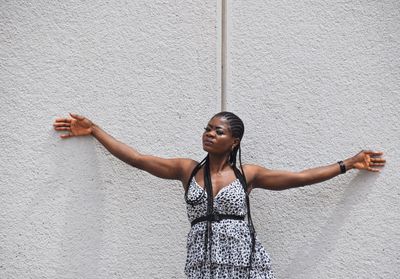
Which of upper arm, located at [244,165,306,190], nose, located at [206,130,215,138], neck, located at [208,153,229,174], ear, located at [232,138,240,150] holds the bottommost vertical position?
upper arm, located at [244,165,306,190]

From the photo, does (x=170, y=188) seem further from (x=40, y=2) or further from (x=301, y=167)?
(x=40, y=2)

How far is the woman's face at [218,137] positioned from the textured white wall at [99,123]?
0.57 meters

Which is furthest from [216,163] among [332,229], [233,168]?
[332,229]

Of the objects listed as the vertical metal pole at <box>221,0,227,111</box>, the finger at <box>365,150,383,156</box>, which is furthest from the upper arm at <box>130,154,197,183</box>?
the finger at <box>365,150,383,156</box>

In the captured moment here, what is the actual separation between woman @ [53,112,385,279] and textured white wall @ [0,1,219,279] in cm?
36

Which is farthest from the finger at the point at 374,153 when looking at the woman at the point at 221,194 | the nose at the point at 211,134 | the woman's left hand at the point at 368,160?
the nose at the point at 211,134

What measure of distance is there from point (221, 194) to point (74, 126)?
3.85 feet

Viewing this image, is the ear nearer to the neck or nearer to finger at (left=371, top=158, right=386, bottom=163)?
the neck

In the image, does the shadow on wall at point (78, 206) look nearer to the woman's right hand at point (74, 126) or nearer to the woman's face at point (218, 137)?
the woman's right hand at point (74, 126)

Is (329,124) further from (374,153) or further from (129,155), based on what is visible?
(129,155)

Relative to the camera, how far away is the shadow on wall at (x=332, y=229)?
507 cm

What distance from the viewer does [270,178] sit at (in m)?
4.59

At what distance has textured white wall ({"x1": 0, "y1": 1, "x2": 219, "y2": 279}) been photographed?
16.0 feet

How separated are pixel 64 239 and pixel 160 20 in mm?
1627
